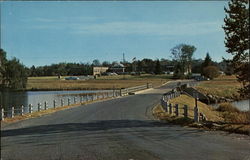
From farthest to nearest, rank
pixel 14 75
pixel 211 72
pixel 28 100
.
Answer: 1. pixel 211 72
2. pixel 14 75
3. pixel 28 100

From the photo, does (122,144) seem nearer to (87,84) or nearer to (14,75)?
(14,75)

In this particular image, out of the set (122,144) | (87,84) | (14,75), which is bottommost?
(122,144)

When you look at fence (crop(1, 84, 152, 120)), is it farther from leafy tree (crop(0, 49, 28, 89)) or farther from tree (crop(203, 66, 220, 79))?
tree (crop(203, 66, 220, 79))

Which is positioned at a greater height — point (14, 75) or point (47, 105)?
point (14, 75)

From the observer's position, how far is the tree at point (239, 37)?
17875mm

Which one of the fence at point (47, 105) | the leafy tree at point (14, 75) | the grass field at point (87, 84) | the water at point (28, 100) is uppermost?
the leafy tree at point (14, 75)

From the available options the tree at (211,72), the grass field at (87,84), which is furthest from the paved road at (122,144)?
the tree at (211,72)

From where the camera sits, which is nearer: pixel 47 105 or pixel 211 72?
pixel 47 105

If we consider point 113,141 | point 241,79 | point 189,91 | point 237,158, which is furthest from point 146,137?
point 189,91

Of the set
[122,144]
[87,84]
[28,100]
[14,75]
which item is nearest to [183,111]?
[122,144]

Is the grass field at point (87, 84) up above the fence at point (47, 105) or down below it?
above

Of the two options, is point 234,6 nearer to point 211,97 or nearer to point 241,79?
point 241,79

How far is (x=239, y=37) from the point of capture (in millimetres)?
18266

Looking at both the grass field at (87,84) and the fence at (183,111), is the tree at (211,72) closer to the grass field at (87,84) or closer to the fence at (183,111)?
the grass field at (87,84)
